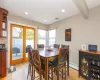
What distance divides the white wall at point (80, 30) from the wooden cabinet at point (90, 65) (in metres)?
0.70

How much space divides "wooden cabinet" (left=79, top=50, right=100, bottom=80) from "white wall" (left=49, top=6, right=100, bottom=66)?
70 centimetres

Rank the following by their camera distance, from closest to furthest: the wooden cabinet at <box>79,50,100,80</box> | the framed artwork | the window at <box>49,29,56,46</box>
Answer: the wooden cabinet at <box>79,50,100,80</box> < the framed artwork < the window at <box>49,29,56,46</box>

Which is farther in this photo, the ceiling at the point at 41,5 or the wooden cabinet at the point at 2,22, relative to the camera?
the wooden cabinet at the point at 2,22

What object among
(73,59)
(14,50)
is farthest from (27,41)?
(73,59)

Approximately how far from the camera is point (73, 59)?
3.56 meters

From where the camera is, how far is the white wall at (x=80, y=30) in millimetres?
2678

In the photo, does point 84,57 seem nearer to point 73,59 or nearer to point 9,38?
point 73,59

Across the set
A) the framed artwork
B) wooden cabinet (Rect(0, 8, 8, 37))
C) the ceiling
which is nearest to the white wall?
the framed artwork

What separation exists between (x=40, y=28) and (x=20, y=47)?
1.79 m

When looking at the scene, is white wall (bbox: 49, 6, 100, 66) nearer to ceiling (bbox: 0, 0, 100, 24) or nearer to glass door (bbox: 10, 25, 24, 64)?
ceiling (bbox: 0, 0, 100, 24)

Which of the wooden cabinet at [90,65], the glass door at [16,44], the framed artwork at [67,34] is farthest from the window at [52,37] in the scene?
the wooden cabinet at [90,65]

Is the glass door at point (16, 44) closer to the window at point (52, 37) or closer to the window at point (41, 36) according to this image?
the window at point (41, 36)

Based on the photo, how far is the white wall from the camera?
2.68 meters

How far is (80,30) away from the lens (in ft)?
10.6
